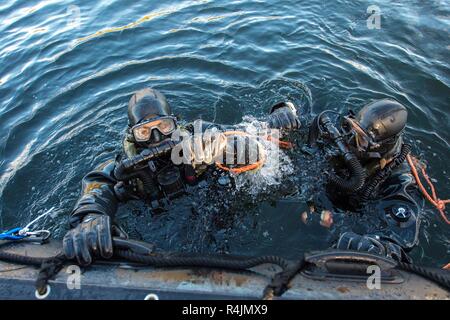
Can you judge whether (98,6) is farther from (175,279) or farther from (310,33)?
(175,279)

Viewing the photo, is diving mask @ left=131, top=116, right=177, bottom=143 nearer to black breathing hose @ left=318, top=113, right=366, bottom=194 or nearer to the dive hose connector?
the dive hose connector

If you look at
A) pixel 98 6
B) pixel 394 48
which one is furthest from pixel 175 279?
pixel 98 6

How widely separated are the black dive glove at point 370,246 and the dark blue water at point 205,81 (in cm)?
76

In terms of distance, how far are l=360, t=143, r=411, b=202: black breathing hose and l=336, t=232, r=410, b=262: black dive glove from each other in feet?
2.28

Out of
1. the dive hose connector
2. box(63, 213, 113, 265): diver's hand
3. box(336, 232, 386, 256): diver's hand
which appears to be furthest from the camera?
the dive hose connector

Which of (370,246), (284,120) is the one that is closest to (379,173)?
(370,246)

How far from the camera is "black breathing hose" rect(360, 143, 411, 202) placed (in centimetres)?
368

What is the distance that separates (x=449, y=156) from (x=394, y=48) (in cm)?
294

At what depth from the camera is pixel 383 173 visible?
3.69 metres

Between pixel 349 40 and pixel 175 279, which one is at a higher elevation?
pixel 175 279

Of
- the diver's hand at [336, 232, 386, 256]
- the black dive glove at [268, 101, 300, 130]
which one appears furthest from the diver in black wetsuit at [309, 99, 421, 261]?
the black dive glove at [268, 101, 300, 130]

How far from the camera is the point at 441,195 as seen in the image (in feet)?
14.5

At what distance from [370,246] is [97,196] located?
265 cm

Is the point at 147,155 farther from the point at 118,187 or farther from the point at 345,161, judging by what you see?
the point at 345,161
